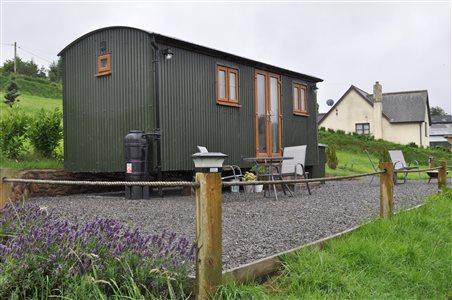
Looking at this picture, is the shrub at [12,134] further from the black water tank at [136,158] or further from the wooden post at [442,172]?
the wooden post at [442,172]

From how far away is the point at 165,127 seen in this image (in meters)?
8.34

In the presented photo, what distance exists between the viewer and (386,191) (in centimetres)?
512

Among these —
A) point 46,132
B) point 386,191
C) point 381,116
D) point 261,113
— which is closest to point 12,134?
point 46,132

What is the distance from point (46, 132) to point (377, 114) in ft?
105

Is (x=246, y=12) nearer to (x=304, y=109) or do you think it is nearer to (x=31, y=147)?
(x=304, y=109)

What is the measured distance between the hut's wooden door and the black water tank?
319 centimetres

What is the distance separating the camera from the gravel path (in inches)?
167

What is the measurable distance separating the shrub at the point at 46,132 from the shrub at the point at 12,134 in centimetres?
26

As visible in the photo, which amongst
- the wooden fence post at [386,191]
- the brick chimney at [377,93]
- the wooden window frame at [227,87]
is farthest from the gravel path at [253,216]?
the brick chimney at [377,93]

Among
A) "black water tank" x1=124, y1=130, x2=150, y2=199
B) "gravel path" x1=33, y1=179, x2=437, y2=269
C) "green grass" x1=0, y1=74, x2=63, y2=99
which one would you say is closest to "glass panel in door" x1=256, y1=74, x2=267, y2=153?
"gravel path" x1=33, y1=179, x2=437, y2=269

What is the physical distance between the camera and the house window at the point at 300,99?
38.8 ft

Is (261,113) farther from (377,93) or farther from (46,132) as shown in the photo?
(377,93)

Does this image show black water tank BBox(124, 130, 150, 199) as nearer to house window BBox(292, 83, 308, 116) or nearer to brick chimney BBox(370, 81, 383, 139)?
house window BBox(292, 83, 308, 116)

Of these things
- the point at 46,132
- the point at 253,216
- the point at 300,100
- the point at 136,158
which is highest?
the point at 300,100
